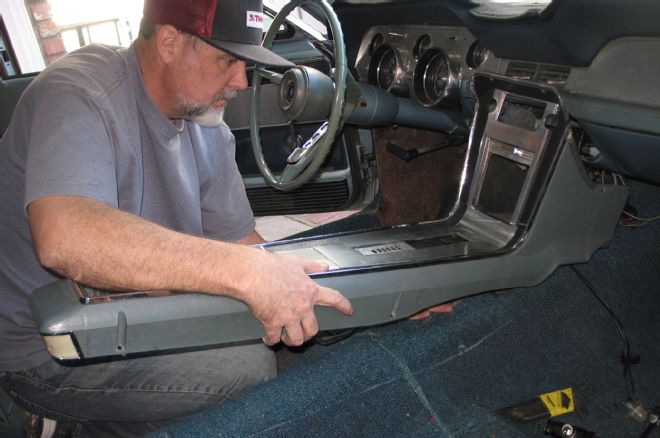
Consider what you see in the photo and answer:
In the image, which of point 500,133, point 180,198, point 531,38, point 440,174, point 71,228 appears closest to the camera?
point 71,228

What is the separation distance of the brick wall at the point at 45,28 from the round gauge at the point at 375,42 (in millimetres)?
3033

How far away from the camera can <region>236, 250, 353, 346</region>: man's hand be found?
933 millimetres

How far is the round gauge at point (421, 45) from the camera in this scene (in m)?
1.70

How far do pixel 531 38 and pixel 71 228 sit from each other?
1.11m

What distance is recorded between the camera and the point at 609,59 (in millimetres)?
1144

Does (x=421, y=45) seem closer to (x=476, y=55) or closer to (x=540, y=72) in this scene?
(x=476, y=55)

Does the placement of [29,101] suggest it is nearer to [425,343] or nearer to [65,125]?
[65,125]

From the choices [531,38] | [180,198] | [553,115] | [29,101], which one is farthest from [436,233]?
[29,101]

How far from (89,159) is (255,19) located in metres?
0.50

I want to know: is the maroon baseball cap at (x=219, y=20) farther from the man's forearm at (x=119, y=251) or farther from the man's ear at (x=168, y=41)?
the man's forearm at (x=119, y=251)

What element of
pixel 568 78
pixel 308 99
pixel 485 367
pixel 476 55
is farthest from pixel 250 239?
pixel 568 78

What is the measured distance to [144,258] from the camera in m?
0.90

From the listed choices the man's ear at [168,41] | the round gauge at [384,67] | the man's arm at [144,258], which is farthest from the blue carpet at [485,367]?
the round gauge at [384,67]

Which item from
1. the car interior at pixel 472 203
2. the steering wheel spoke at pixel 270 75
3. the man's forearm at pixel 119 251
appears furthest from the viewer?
the steering wheel spoke at pixel 270 75
